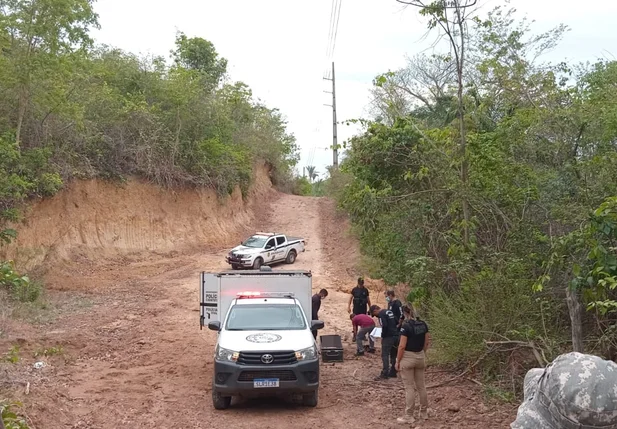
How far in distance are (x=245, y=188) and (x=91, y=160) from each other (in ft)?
44.9

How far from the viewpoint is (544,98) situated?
1400 centimetres

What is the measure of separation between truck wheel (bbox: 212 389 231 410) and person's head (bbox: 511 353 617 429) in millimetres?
7126

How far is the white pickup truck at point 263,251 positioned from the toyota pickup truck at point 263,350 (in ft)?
46.5

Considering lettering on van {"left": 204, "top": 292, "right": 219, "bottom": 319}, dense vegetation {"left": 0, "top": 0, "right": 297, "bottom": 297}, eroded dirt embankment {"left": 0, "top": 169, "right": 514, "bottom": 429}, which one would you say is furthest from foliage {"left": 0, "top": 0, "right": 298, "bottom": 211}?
lettering on van {"left": 204, "top": 292, "right": 219, "bottom": 319}

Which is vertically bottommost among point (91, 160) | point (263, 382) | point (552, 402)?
point (263, 382)

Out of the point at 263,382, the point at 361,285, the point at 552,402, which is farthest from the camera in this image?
the point at 361,285

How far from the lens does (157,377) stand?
39.8 ft

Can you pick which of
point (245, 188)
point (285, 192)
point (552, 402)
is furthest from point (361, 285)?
point (285, 192)

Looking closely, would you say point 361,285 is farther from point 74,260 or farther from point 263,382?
point 74,260

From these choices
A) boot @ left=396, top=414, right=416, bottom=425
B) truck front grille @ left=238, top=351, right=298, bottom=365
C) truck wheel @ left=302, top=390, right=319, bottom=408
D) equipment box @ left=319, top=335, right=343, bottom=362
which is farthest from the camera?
equipment box @ left=319, top=335, right=343, bottom=362

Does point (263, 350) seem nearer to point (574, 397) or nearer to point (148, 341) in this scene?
point (148, 341)

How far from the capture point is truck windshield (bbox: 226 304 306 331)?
10977 millimetres

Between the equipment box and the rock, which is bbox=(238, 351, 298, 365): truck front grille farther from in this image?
the equipment box

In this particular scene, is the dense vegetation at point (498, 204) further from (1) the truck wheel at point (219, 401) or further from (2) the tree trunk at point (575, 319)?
(1) the truck wheel at point (219, 401)
